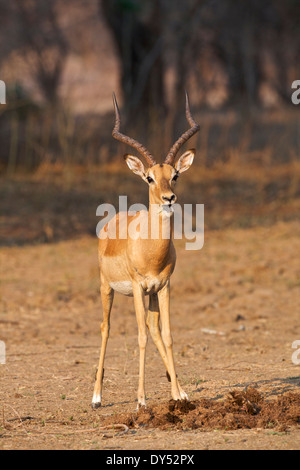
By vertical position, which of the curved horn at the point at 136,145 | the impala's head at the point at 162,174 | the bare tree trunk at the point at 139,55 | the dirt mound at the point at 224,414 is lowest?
the dirt mound at the point at 224,414

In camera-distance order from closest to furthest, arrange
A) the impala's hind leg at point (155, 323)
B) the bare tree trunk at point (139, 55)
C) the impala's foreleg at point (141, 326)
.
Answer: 1. the impala's foreleg at point (141, 326)
2. the impala's hind leg at point (155, 323)
3. the bare tree trunk at point (139, 55)

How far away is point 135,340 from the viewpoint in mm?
8547

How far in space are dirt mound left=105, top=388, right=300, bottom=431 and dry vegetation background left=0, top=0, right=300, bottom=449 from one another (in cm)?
1

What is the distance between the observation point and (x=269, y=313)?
385 inches

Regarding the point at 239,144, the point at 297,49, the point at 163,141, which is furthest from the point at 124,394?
the point at 297,49

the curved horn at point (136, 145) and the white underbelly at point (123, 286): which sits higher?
the curved horn at point (136, 145)

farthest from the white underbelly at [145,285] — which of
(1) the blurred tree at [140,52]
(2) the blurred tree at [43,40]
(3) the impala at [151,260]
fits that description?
(2) the blurred tree at [43,40]

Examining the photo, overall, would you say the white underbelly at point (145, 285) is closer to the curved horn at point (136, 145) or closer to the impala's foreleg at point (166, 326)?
the impala's foreleg at point (166, 326)

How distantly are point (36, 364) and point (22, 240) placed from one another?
656 cm

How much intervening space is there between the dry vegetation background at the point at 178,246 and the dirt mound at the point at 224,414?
1cm

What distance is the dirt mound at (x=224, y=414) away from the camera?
5305 millimetres

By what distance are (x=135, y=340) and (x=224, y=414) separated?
3160 mm

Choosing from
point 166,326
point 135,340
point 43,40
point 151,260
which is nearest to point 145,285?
point 151,260

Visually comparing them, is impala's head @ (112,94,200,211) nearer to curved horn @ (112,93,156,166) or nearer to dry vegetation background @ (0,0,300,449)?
curved horn @ (112,93,156,166)
